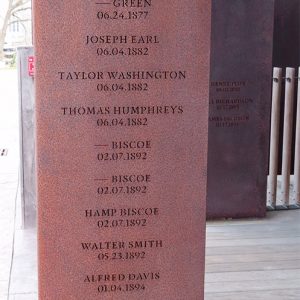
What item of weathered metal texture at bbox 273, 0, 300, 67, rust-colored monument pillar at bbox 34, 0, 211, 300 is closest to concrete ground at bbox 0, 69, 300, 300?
rust-colored monument pillar at bbox 34, 0, 211, 300

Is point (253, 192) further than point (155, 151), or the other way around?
point (253, 192)

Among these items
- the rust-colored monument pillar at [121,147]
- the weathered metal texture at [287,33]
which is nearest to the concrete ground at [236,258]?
the rust-colored monument pillar at [121,147]

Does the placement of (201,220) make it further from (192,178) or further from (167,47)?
(167,47)

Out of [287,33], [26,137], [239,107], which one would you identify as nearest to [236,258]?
[239,107]

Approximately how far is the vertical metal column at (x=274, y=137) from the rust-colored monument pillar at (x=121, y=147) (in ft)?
9.44

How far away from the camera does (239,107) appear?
536cm

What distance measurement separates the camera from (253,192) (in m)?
5.49

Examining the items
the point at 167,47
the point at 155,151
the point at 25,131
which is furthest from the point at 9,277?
the point at 167,47

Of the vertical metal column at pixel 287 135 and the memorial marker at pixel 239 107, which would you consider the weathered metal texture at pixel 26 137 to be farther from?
the vertical metal column at pixel 287 135

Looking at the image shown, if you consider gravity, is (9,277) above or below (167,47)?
below

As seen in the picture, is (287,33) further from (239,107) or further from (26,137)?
(26,137)

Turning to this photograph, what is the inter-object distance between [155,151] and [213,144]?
252 centimetres

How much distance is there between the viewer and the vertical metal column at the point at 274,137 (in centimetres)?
565

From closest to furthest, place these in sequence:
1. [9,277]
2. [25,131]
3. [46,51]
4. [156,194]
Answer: [46,51], [156,194], [9,277], [25,131]
